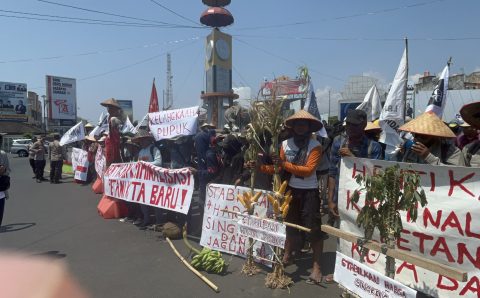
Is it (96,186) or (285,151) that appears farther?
(96,186)

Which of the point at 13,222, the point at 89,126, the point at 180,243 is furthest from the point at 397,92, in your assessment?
the point at 89,126

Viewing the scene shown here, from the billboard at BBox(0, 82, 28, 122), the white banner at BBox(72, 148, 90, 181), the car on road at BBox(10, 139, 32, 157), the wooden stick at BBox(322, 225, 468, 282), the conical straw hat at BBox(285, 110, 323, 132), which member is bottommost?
the car on road at BBox(10, 139, 32, 157)

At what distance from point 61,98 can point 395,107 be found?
4873 centimetres

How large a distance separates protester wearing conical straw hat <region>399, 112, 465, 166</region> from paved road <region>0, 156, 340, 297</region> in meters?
1.76

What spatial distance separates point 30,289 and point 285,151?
338 centimetres

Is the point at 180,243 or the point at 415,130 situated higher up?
the point at 415,130

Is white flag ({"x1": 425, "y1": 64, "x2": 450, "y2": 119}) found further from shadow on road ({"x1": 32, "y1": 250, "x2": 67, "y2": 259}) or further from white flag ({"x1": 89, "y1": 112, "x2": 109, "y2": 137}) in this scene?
white flag ({"x1": 89, "y1": 112, "x2": 109, "y2": 137})

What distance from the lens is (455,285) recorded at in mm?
3080

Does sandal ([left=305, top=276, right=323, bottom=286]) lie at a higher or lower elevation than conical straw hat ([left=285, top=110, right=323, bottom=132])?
lower

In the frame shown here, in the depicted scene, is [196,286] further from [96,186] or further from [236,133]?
[96,186]

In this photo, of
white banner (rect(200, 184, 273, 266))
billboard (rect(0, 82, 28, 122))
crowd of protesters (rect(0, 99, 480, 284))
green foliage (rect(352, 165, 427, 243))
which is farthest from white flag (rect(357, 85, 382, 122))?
billboard (rect(0, 82, 28, 122))

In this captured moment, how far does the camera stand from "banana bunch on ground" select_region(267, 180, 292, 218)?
4230mm

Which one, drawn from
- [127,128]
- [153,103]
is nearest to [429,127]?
[153,103]

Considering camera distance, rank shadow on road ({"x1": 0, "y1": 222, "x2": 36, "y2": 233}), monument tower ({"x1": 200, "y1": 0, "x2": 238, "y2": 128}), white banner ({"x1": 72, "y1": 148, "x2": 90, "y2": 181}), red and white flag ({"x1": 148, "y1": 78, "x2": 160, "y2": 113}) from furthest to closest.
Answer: monument tower ({"x1": 200, "y1": 0, "x2": 238, "y2": 128}) → white banner ({"x1": 72, "y1": 148, "x2": 90, "y2": 181}) → red and white flag ({"x1": 148, "y1": 78, "x2": 160, "y2": 113}) → shadow on road ({"x1": 0, "y1": 222, "x2": 36, "y2": 233})
